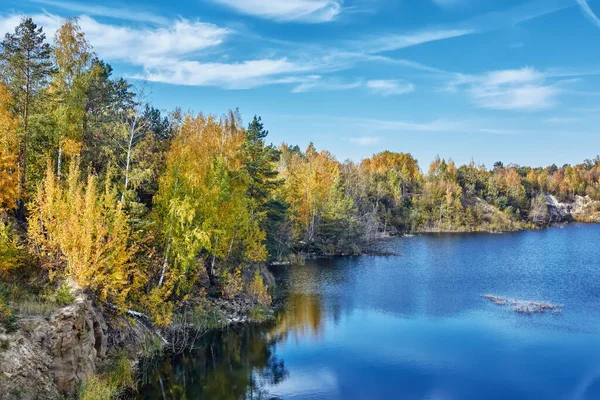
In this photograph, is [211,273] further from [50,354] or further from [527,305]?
[527,305]

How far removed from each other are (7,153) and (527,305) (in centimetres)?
4415

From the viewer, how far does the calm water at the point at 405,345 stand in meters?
24.6

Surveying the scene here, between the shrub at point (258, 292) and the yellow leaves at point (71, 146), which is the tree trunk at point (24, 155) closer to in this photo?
the yellow leaves at point (71, 146)

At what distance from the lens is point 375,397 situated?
77.4 feet

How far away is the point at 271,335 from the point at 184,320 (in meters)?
6.69

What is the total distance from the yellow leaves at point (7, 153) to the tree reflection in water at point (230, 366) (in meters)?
13.1

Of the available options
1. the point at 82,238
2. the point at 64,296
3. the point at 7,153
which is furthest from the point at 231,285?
the point at 7,153

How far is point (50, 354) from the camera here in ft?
61.5

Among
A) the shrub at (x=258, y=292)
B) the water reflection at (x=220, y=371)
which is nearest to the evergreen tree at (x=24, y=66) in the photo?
the water reflection at (x=220, y=371)

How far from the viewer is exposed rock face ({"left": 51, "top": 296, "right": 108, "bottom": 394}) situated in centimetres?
1898

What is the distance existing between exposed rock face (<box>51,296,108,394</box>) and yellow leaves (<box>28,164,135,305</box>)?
5.13ft

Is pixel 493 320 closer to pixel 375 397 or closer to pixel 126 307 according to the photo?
pixel 375 397

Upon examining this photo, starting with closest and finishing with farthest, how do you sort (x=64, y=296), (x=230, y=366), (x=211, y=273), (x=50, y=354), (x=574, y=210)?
(x=50, y=354)
(x=64, y=296)
(x=230, y=366)
(x=211, y=273)
(x=574, y=210)

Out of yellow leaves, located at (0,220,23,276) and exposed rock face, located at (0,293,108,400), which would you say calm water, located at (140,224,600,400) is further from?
yellow leaves, located at (0,220,23,276)
